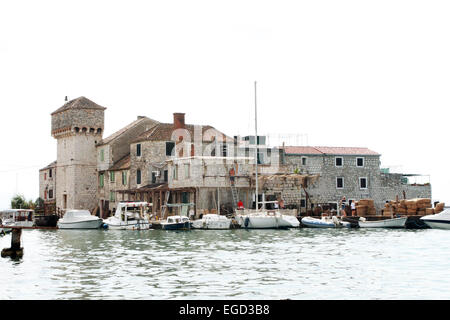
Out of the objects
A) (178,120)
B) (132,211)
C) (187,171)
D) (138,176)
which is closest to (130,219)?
(132,211)

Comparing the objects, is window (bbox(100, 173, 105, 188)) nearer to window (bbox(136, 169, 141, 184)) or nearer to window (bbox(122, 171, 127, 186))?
window (bbox(122, 171, 127, 186))

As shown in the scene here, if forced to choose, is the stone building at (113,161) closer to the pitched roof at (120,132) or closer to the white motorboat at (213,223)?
the pitched roof at (120,132)

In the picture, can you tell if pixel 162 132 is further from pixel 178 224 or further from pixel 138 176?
pixel 178 224

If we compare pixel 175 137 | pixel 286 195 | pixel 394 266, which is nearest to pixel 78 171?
pixel 175 137

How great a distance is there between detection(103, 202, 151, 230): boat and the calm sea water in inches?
745

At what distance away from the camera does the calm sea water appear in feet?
64.3

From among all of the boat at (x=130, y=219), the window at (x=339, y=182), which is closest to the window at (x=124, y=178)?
the boat at (x=130, y=219)

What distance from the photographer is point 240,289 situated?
65.6 feet

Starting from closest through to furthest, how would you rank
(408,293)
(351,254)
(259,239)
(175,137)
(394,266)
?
(408,293)
(394,266)
(351,254)
(259,239)
(175,137)

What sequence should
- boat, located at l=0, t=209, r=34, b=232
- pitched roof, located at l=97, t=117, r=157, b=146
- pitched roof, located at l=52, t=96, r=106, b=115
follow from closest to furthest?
boat, located at l=0, t=209, r=34, b=232 < pitched roof, located at l=97, t=117, r=157, b=146 < pitched roof, located at l=52, t=96, r=106, b=115

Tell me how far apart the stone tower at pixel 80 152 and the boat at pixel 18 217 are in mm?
4796

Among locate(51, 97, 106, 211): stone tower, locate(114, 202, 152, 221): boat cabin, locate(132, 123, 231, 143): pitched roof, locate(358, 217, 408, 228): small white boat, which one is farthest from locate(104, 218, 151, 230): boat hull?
locate(358, 217, 408, 228): small white boat
